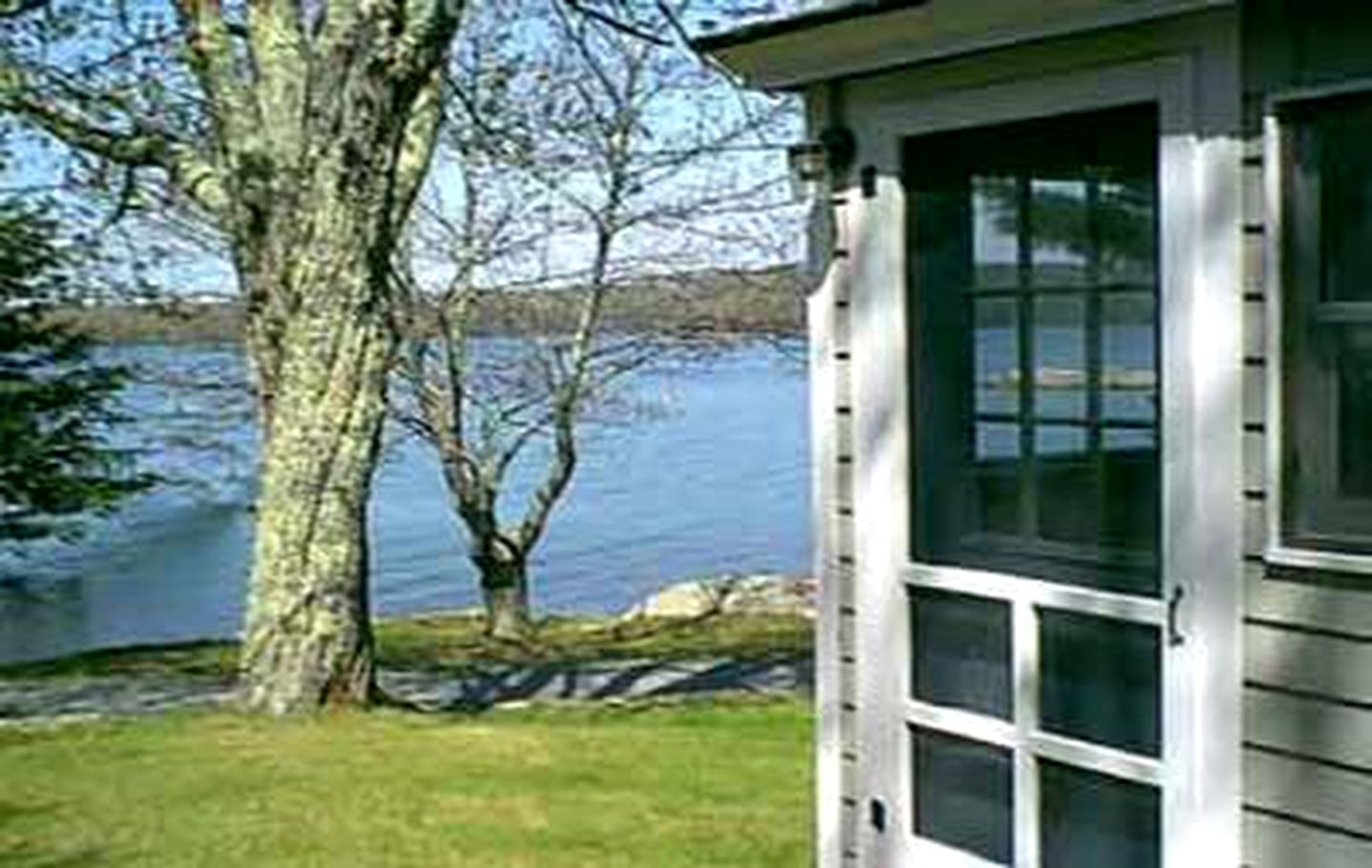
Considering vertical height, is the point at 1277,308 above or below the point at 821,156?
below

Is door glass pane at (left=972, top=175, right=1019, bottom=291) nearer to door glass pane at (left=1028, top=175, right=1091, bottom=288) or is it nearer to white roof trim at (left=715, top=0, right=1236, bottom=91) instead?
door glass pane at (left=1028, top=175, right=1091, bottom=288)

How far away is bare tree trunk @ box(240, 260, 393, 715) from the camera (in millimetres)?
10320

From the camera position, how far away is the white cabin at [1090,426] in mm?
3936

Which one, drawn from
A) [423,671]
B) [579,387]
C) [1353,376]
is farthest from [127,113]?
[1353,376]

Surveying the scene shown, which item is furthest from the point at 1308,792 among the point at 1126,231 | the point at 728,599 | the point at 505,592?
the point at 728,599

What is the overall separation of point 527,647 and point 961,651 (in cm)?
1358

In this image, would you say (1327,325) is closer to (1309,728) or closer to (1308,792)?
(1309,728)

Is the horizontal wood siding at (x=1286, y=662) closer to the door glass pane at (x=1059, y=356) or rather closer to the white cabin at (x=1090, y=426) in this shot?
the white cabin at (x=1090, y=426)

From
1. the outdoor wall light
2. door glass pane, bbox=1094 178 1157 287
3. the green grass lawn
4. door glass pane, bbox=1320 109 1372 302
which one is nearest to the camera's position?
door glass pane, bbox=1320 109 1372 302

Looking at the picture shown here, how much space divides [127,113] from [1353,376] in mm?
9697

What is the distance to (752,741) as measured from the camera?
9.14m

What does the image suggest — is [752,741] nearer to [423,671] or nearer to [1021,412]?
[1021,412]

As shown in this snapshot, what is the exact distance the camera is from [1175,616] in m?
4.27

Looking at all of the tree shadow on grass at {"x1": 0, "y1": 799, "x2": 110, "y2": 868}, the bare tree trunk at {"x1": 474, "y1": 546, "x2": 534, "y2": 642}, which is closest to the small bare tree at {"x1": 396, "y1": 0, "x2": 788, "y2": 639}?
the bare tree trunk at {"x1": 474, "y1": 546, "x2": 534, "y2": 642}
